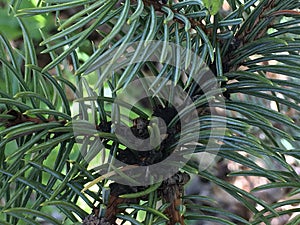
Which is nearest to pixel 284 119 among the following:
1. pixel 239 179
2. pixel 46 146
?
pixel 46 146

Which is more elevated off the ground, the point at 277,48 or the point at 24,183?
the point at 277,48

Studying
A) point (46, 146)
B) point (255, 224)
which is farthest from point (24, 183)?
point (255, 224)

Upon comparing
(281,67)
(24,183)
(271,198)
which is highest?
(271,198)

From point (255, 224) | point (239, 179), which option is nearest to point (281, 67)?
point (255, 224)

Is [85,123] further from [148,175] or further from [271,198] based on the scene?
[271,198]

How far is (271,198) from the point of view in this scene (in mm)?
1400

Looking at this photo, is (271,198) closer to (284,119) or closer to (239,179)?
(239,179)

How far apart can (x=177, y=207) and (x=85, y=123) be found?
9 centimetres

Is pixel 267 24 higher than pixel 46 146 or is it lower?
higher

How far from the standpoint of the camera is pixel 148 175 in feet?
1.11

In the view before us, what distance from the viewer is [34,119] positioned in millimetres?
385

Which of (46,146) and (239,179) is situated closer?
(46,146)

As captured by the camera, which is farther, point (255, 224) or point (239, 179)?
point (239, 179)

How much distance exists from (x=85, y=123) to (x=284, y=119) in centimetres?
15
